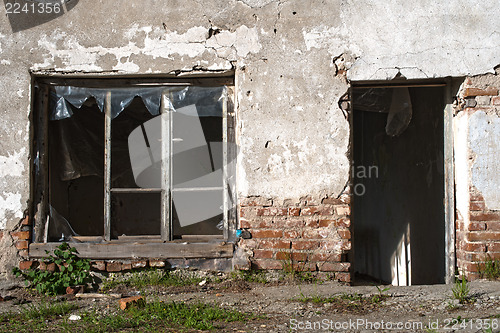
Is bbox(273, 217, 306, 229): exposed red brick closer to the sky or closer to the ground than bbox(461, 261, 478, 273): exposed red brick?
closer to the sky

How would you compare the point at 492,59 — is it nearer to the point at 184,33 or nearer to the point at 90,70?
the point at 184,33

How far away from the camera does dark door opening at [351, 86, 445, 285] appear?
16.1 ft

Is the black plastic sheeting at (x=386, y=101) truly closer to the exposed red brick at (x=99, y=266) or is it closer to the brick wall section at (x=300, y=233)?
the brick wall section at (x=300, y=233)

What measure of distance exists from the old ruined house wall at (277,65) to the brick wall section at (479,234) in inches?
3.8

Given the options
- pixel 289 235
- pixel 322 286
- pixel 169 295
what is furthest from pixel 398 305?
pixel 169 295

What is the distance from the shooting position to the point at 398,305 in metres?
3.46

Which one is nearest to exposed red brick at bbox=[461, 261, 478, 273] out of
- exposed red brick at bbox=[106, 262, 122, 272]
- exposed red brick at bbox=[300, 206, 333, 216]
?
exposed red brick at bbox=[300, 206, 333, 216]

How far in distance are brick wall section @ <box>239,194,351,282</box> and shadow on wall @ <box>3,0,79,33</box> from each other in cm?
219

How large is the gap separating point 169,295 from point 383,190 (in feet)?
14.1

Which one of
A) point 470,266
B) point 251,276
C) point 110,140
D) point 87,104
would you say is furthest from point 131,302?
point 470,266

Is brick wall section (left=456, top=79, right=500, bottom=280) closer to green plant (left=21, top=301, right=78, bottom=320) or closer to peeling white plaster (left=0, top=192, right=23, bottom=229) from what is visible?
green plant (left=21, top=301, right=78, bottom=320)

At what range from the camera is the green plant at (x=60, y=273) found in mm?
3963

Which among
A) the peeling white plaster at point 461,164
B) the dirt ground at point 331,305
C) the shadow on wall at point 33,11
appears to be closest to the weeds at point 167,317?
the dirt ground at point 331,305

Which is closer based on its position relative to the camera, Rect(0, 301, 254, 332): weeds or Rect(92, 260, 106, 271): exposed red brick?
Rect(0, 301, 254, 332): weeds
